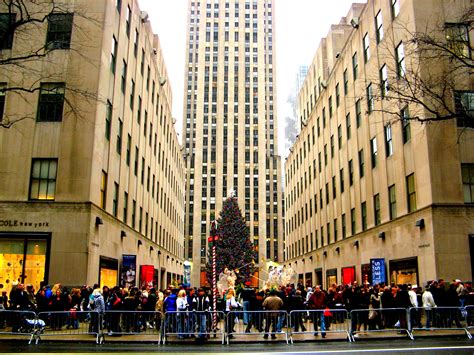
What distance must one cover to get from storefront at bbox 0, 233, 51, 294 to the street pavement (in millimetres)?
7358

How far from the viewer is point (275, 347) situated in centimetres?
1380

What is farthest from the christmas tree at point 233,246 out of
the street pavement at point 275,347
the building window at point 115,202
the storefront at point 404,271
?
the street pavement at point 275,347

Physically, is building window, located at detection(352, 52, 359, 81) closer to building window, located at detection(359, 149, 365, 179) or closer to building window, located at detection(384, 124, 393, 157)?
building window, located at detection(359, 149, 365, 179)

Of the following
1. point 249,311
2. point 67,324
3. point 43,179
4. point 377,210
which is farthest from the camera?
point 377,210

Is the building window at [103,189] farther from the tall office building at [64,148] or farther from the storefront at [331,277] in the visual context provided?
the storefront at [331,277]

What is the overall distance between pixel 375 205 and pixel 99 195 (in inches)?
711

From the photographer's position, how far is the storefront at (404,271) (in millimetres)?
24102

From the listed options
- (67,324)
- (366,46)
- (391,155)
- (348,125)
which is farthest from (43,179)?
(348,125)

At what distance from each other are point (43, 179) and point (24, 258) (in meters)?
3.88

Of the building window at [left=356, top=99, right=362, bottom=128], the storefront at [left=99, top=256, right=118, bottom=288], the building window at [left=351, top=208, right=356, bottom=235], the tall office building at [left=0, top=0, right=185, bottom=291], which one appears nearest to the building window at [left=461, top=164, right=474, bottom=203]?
the building window at [left=356, top=99, right=362, bottom=128]

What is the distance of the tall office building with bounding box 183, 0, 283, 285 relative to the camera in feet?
364

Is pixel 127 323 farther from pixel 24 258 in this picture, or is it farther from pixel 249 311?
pixel 24 258

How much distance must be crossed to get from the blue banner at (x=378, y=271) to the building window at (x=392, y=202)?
114 inches

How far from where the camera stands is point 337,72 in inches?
1619
